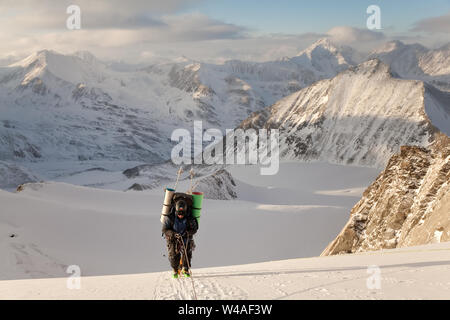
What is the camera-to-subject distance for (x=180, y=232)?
13414 millimetres

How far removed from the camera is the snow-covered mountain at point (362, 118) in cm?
13688

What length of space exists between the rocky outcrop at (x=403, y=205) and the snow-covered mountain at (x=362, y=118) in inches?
3916

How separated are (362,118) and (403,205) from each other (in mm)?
125599

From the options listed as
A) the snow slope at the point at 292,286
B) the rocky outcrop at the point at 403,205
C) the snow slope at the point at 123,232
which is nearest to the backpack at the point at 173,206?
the snow slope at the point at 292,286

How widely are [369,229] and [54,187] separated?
32.3 metres

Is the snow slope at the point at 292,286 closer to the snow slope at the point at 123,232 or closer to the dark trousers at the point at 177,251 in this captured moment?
the dark trousers at the point at 177,251

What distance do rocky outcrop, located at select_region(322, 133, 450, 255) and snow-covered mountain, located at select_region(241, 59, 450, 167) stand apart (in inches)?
3916

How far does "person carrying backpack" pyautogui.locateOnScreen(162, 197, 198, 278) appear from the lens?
13.2m

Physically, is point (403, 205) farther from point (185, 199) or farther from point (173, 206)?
point (173, 206)

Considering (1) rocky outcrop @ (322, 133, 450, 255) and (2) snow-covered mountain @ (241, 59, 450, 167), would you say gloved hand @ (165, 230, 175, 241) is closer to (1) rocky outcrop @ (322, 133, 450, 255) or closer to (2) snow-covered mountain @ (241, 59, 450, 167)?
(1) rocky outcrop @ (322, 133, 450, 255)
